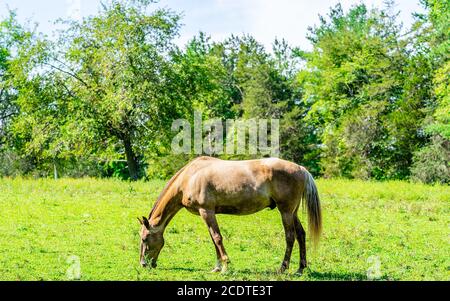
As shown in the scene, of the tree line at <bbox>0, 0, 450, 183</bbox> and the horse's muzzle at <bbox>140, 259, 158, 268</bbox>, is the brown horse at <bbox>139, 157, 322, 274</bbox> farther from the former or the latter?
the tree line at <bbox>0, 0, 450, 183</bbox>

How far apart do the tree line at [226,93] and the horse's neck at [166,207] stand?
67.3 feet

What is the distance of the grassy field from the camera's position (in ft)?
32.0

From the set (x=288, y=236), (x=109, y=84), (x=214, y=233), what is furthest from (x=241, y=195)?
(x=109, y=84)

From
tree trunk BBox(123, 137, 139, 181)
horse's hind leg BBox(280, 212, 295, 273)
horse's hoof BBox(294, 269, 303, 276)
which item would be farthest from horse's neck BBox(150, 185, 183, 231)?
tree trunk BBox(123, 137, 139, 181)

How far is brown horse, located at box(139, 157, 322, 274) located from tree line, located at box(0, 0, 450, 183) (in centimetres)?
1976

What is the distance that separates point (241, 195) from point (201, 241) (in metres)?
3.47

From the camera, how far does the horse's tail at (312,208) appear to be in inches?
390

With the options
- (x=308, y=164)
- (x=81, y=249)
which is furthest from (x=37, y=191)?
(x=308, y=164)

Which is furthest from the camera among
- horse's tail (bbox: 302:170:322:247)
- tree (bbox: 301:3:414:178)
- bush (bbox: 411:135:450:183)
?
tree (bbox: 301:3:414:178)

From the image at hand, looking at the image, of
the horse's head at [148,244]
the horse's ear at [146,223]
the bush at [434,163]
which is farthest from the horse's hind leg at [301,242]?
the bush at [434,163]

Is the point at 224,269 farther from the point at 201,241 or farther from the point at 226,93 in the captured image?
the point at 226,93

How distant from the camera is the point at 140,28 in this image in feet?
108
